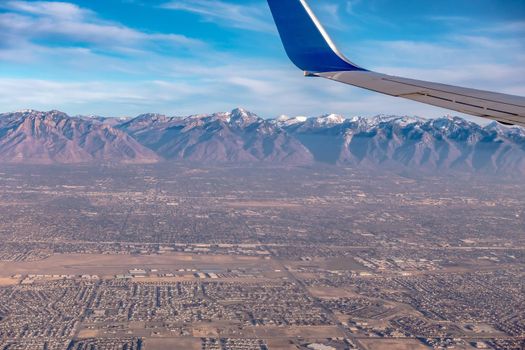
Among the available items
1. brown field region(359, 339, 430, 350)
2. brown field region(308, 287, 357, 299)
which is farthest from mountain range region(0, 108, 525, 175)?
brown field region(359, 339, 430, 350)

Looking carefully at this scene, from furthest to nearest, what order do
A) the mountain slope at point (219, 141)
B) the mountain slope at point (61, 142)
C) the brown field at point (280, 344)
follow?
the mountain slope at point (219, 141) → the mountain slope at point (61, 142) → the brown field at point (280, 344)

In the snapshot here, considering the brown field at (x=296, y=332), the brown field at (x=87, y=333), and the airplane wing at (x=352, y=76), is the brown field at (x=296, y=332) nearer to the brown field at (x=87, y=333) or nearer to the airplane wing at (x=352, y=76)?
the brown field at (x=87, y=333)

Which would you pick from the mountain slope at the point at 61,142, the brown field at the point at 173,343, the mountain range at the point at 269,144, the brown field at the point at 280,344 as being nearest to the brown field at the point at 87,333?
the brown field at the point at 173,343

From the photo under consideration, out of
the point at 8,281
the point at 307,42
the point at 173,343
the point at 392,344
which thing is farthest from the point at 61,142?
the point at 307,42

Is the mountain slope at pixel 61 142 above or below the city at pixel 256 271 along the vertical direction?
above

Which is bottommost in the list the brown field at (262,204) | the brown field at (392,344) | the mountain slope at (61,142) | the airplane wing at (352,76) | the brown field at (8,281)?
the brown field at (262,204)

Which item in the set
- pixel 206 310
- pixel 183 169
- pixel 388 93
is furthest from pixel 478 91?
pixel 183 169

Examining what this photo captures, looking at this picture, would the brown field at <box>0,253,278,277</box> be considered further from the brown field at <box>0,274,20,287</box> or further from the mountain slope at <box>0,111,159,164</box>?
the mountain slope at <box>0,111,159,164</box>
